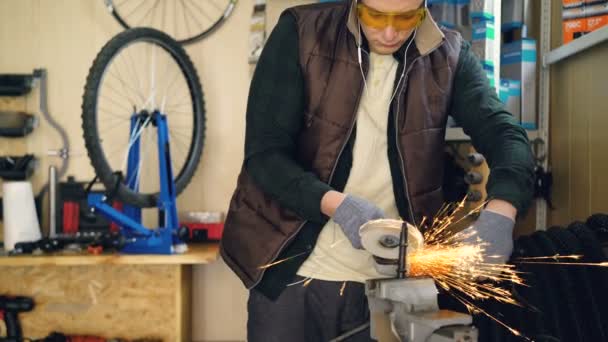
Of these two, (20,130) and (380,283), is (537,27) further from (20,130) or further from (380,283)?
(20,130)

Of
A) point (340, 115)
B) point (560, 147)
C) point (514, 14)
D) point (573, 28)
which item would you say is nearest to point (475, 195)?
point (560, 147)

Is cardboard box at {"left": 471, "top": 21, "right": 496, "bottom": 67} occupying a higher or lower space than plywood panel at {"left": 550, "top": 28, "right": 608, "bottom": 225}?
higher

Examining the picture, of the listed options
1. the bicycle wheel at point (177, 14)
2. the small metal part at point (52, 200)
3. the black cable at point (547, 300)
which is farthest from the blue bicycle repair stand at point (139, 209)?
the black cable at point (547, 300)

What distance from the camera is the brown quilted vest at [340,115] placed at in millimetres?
1375

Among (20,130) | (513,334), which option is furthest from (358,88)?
(20,130)

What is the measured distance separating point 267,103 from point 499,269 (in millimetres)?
618

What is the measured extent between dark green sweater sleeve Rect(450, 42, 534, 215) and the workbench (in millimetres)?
1296

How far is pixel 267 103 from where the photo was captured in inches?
53.1

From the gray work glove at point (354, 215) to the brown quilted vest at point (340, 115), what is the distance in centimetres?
18

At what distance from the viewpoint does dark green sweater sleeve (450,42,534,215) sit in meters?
1.20

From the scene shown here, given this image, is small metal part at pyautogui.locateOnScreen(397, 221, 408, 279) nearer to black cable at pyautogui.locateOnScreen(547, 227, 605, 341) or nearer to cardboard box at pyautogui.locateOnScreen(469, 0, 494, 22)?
black cable at pyautogui.locateOnScreen(547, 227, 605, 341)

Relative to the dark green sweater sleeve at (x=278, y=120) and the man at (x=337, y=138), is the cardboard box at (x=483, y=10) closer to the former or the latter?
the man at (x=337, y=138)

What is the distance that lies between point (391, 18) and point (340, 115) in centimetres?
25

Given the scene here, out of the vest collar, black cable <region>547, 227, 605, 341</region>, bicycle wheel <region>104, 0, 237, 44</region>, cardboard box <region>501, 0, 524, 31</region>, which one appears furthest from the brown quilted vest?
bicycle wheel <region>104, 0, 237, 44</region>
